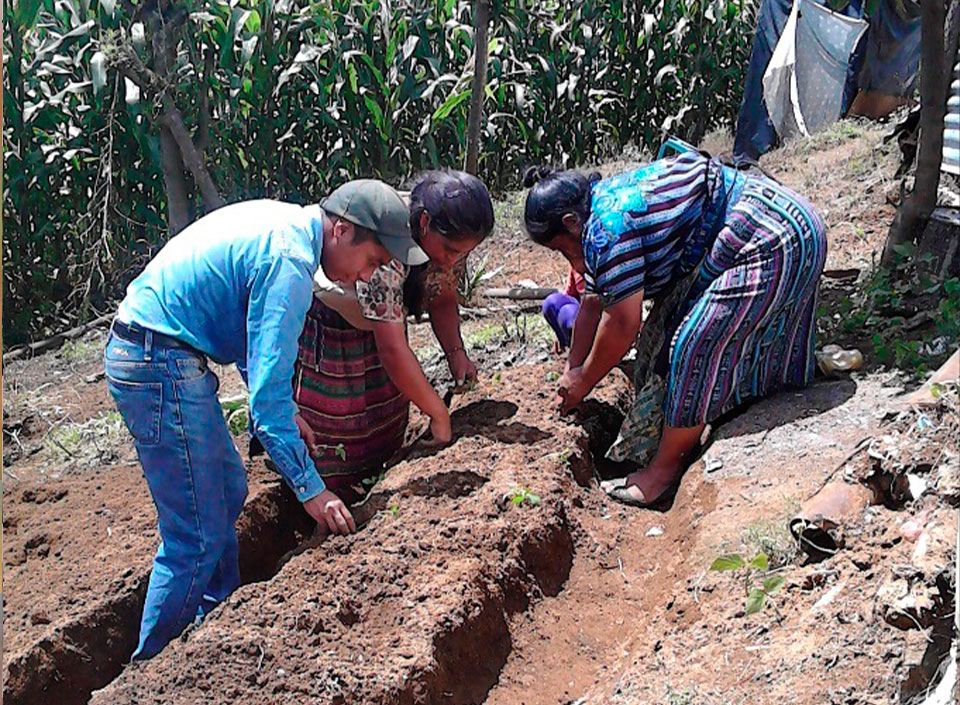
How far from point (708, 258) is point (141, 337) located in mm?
2131

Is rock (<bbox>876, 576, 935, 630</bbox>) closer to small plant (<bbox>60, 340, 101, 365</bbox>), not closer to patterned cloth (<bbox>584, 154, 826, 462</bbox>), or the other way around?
patterned cloth (<bbox>584, 154, 826, 462</bbox>)

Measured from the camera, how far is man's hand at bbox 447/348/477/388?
448 cm

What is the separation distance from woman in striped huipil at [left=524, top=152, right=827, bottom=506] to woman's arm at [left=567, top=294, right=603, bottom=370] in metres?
0.10

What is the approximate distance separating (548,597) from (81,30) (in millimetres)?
5446

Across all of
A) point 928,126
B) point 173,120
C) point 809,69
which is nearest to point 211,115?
point 173,120

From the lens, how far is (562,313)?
15.7 feet

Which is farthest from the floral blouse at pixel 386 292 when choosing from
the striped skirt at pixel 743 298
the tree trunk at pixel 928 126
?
the tree trunk at pixel 928 126

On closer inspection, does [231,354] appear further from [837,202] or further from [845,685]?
[837,202]

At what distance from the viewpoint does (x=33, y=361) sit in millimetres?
7039

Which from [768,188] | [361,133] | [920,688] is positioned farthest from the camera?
[361,133]

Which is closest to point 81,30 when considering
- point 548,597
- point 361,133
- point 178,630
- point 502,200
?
point 361,133

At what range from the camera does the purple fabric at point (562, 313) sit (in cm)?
475

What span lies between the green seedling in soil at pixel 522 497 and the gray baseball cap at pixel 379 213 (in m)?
1.00

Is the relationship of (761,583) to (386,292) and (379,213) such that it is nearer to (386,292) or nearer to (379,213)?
(379,213)
